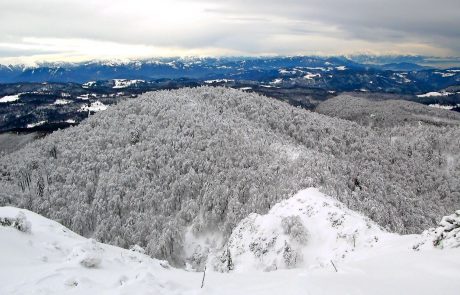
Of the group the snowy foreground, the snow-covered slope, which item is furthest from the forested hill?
the snowy foreground

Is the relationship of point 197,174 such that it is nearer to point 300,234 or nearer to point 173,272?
point 300,234

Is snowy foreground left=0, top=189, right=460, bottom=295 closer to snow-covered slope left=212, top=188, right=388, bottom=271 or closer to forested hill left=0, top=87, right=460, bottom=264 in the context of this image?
snow-covered slope left=212, top=188, right=388, bottom=271

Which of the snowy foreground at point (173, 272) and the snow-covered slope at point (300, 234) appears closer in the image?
the snowy foreground at point (173, 272)

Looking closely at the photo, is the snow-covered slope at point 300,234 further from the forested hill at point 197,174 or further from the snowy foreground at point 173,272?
the forested hill at point 197,174

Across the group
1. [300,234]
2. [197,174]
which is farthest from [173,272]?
[197,174]

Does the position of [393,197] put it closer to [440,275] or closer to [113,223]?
[113,223]

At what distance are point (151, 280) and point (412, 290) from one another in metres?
11.5

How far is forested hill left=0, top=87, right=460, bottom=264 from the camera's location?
A: 117 m

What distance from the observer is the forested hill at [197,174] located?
116625 millimetres

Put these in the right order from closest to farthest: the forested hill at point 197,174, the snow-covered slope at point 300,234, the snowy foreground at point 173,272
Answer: the snowy foreground at point 173,272
the snow-covered slope at point 300,234
the forested hill at point 197,174

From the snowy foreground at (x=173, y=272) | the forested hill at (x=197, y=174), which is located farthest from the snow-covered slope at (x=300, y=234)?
the forested hill at (x=197, y=174)

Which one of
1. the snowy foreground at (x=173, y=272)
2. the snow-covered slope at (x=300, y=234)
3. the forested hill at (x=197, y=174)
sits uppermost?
Result: the snowy foreground at (x=173, y=272)

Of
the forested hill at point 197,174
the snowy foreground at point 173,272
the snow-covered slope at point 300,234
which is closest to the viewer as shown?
the snowy foreground at point 173,272

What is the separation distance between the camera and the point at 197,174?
5310 inches
